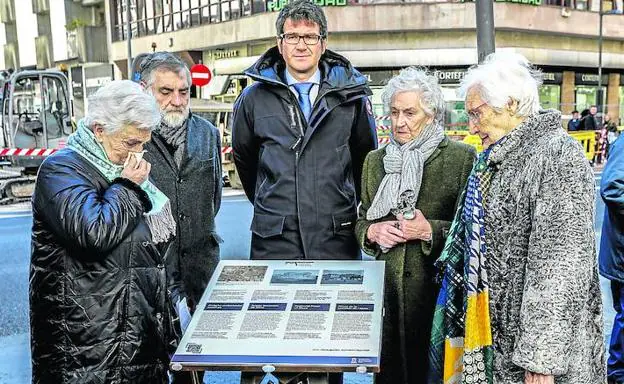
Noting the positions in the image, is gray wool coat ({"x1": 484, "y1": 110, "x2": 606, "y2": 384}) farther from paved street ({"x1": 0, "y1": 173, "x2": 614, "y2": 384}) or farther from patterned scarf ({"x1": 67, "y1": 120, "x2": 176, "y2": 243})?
paved street ({"x1": 0, "y1": 173, "x2": 614, "y2": 384})

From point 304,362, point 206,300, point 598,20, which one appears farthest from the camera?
point 598,20

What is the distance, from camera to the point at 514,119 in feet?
9.50

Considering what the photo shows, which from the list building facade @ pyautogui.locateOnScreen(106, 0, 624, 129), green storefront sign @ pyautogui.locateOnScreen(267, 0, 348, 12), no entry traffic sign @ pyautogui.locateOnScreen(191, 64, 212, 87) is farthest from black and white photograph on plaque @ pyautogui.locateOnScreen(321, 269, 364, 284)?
green storefront sign @ pyautogui.locateOnScreen(267, 0, 348, 12)

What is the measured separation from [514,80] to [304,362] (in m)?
1.39

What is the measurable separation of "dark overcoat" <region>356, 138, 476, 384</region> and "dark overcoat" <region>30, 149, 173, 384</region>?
3.99 ft

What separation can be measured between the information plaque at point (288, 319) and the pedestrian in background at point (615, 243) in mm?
2126

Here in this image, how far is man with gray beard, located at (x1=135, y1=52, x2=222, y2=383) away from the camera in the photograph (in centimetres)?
387

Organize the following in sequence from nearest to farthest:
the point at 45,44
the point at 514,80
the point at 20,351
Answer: the point at 514,80
the point at 20,351
the point at 45,44

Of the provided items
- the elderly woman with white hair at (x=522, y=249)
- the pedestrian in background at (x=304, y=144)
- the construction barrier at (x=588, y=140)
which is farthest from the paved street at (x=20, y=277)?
the construction barrier at (x=588, y=140)

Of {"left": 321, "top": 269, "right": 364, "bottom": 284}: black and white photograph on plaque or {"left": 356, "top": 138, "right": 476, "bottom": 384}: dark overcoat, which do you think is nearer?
{"left": 321, "top": 269, "right": 364, "bottom": 284}: black and white photograph on plaque

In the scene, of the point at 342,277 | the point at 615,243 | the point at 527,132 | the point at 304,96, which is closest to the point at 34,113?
the point at 304,96

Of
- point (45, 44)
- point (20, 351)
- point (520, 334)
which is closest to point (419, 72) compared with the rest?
point (520, 334)

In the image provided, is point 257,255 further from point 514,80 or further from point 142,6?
point 142,6

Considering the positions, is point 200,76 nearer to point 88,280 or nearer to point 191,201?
point 191,201
